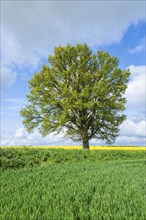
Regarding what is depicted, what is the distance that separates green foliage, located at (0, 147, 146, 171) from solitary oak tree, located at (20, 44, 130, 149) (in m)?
6.35

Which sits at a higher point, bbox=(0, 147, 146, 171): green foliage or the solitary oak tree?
the solitary oak tree

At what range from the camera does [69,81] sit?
111ft

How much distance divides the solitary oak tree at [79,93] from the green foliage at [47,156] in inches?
250

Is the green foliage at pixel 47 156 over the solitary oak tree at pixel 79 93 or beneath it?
beneath

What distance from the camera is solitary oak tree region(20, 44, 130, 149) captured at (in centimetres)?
3269

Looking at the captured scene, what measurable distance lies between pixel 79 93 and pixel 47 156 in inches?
511

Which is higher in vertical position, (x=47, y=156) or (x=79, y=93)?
(x=79, y=93)

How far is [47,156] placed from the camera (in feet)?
68.5

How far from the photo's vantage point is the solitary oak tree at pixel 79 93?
3269 cm

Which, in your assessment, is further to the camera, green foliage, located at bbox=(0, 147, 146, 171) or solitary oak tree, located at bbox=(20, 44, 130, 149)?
solitary oak tree, located at bbox=(20, 44, 130, 149)

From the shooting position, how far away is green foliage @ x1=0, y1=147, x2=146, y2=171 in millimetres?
16725

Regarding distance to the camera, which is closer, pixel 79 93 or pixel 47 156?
pixel 47 156

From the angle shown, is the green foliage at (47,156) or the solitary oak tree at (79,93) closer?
the green foliage at (47,156)

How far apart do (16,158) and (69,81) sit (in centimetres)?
1778
